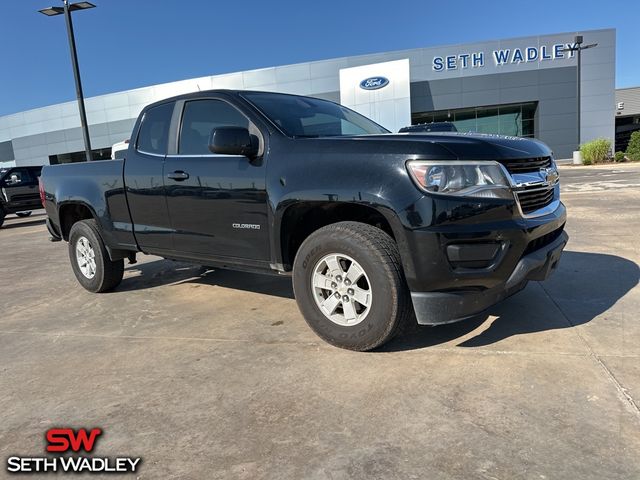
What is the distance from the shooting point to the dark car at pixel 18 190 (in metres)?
15.0

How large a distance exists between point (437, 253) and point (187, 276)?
3902 millimetres

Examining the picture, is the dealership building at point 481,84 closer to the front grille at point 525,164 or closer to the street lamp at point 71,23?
the street lamp at point 71,23

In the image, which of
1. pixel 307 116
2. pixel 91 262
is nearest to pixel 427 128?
pixel 307 116

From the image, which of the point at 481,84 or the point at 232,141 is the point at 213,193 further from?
the point at 481,84

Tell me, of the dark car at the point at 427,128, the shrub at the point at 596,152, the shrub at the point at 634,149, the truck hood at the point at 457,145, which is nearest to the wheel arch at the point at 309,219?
the truck hood at the point at 457,145

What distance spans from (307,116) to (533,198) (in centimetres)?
187

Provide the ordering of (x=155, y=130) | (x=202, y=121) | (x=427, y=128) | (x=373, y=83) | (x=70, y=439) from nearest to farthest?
(x=70, y=439) → (x=202, y=121) → (x=155, y=130) → (x=427, y=128) → (x=373, y=83)

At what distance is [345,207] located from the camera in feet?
11.0

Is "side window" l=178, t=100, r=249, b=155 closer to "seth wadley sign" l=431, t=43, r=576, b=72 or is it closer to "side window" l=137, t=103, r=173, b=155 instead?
"side window" l=137, t=103, r=173, b=155

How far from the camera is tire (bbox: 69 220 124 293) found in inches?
200

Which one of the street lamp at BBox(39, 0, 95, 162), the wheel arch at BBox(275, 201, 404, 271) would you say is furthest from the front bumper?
the street lamp at BBox(39, 0, 95, 162)

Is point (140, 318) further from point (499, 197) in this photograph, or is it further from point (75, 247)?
point (499, 197)

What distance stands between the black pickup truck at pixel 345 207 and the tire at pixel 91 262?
29.4 inches

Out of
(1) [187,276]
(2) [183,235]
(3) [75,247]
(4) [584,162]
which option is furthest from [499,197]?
(4) [584,162]
